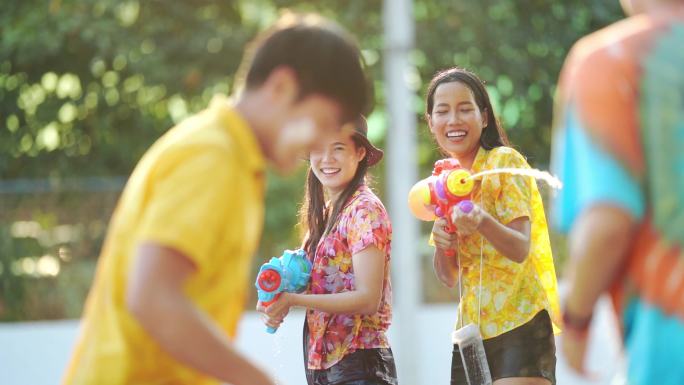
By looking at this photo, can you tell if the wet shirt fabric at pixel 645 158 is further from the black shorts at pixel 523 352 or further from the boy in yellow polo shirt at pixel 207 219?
the black shorts at pixel 523 352

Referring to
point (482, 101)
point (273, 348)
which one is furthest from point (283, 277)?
point (273, 348)

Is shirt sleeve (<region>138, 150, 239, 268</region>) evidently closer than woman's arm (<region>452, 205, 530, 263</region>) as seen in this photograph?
Yes

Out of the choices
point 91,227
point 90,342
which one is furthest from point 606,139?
point 91,227

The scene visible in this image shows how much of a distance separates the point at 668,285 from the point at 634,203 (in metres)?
0.16

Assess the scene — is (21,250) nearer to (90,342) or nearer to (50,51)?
(50,51)

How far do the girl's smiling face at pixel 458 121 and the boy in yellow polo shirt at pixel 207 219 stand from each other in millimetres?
1685

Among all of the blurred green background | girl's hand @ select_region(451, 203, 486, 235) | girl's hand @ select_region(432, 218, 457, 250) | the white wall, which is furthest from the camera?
the blurred green background

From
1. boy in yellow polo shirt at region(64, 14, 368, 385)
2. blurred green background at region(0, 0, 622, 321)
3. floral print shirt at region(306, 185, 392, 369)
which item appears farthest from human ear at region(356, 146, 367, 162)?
blurred green background at region(0, 0, 622, 321)

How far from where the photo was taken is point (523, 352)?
385cm

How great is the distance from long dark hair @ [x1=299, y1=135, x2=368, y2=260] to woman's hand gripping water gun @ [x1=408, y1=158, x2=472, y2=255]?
205 mm

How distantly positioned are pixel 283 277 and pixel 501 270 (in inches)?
27.8

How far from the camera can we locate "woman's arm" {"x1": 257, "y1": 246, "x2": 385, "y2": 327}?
374 cm

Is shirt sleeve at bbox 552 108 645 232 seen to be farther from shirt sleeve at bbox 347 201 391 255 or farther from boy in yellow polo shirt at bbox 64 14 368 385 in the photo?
shirt sleeve at bbox 347 201 391 255

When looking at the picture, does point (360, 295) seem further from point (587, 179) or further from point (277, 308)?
point (587, 179)
